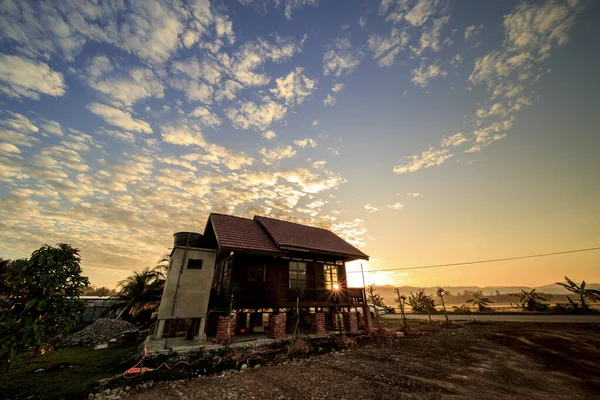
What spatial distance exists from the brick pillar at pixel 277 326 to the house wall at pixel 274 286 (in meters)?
0.87

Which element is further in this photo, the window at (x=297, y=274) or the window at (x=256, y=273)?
the window at (x=297, y=274)

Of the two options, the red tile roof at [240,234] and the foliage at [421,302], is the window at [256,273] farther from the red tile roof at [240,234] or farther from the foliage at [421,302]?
the foliage at [421,302]

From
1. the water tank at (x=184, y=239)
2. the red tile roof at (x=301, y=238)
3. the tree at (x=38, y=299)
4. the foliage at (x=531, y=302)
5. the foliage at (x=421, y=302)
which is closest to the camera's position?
the tree at (x=38, y=299)

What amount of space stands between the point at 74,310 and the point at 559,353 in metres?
19.6

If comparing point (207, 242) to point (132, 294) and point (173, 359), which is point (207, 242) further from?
point (132, 294)

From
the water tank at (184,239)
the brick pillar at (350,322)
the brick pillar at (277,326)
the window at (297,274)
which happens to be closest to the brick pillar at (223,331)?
the brick pillar at (277,326)

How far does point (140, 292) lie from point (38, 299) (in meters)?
21.1

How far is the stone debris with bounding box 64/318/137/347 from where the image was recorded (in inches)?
594

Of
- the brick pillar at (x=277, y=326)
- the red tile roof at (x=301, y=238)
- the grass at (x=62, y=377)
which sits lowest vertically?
the grass at (x=62, y=377)

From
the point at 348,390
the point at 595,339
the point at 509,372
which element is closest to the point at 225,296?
the point at 348,390

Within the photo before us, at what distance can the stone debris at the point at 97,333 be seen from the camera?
594 inches

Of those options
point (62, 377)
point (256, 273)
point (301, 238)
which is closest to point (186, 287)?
point (256, 273)

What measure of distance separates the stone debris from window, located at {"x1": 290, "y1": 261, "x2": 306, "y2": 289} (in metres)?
13.8

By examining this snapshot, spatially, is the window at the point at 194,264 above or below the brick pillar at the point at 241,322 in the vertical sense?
above
